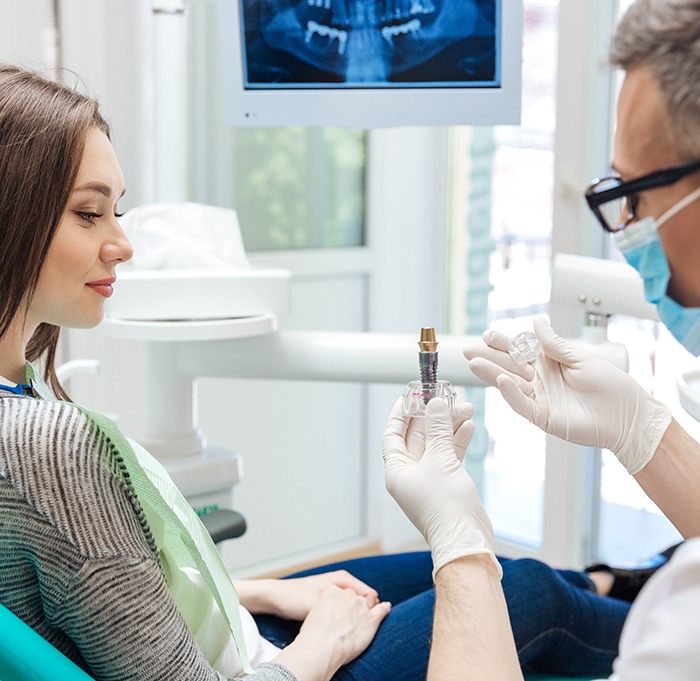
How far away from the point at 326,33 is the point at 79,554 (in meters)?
1.07

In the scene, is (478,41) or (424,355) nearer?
(424,355)

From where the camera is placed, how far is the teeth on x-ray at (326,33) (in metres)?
1.74

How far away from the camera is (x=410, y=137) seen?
120 inches

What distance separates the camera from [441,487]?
3.62 feet

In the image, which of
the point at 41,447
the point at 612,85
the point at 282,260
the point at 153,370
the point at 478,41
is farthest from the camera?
the point at 282,260

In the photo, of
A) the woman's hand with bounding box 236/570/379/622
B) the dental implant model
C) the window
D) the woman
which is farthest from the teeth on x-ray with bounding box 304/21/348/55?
the window

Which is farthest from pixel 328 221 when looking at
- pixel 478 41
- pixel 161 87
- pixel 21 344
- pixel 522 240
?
pixel 21 344

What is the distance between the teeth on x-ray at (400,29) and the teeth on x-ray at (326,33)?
7cm

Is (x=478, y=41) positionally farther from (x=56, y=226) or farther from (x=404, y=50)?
(x=56, y=226)

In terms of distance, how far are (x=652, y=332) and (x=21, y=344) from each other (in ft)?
6.27

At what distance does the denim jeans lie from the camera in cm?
129

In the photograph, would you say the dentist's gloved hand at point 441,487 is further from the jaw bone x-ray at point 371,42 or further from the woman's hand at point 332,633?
the jaw bone x-ray at point 371,42

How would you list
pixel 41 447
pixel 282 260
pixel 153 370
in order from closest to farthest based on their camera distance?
1. pixel 41 447
2. pixel 153 370
3. pixel 282 260

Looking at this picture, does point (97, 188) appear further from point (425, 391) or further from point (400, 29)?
point (400, 29)
